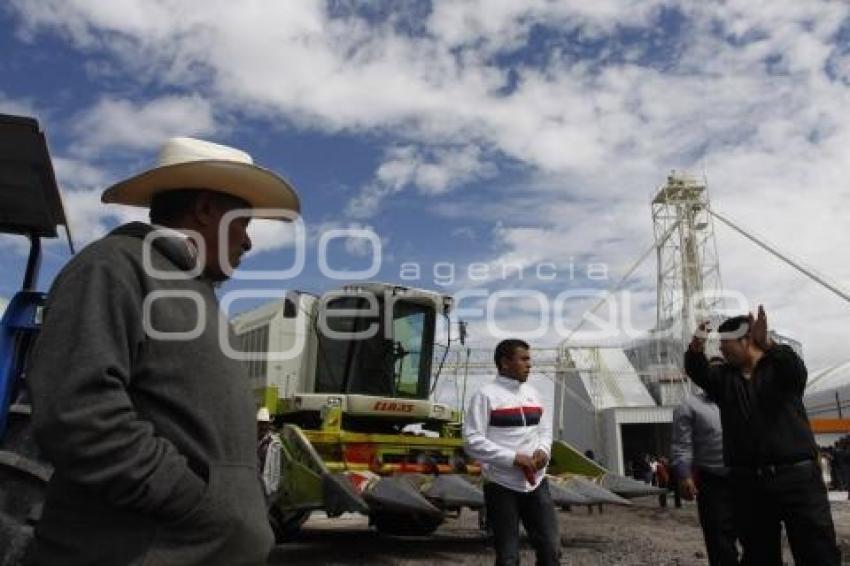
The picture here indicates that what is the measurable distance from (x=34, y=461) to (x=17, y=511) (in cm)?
25

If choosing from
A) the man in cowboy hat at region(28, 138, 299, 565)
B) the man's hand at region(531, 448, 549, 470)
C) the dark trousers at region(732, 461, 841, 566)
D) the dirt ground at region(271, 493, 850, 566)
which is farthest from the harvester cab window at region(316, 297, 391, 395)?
the man in cowboy hat at region(28, 138, 299, 565)

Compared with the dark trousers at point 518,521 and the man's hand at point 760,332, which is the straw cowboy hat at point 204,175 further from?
the dark trousers at point 518,521

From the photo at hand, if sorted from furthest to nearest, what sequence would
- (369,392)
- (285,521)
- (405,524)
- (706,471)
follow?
(405,524)
(369,392)
(285,521)
(706,471)

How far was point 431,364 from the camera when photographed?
36.1 ft

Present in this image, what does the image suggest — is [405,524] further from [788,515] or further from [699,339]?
[788,515]

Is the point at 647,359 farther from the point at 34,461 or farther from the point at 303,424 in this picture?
the point at 34,461

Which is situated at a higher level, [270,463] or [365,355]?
[365,355]

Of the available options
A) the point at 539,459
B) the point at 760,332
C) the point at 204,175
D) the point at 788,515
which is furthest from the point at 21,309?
the point at 788,515

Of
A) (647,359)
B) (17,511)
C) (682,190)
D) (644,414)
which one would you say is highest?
(682,190)

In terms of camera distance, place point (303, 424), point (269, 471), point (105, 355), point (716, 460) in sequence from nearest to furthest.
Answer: point (105, 355)
point (716, 460)
point (269, 471)
point (303, 424)

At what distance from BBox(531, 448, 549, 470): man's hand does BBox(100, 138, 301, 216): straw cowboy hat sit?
3347 mm

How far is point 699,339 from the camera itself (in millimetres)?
4422

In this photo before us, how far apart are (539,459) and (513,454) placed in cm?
20

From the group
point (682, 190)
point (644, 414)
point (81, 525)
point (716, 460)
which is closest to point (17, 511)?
point (81, 525)
